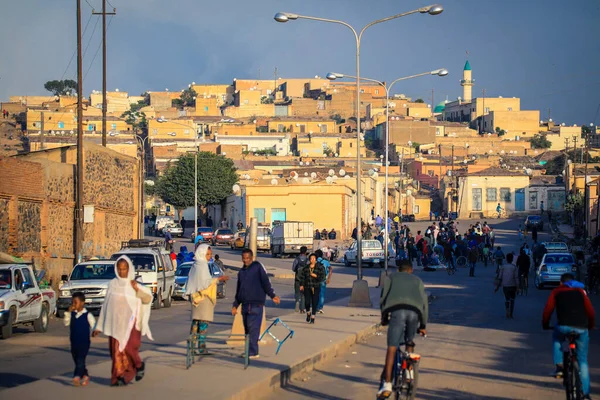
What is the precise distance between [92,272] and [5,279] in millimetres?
5327

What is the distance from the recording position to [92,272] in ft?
84.4

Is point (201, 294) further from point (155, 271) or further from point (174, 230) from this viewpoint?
point (174, 230)

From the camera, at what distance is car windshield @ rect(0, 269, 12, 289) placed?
20.2 m

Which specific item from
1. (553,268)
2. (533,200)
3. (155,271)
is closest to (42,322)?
(155,271)

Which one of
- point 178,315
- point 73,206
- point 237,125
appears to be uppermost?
point 237,125

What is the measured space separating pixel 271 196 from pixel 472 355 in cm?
5746

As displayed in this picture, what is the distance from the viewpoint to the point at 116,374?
Answer: 11.2 m

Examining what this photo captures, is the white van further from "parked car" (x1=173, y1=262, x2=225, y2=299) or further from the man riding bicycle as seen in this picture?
the man riding bicycle

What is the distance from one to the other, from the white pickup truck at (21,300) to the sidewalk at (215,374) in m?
5.55

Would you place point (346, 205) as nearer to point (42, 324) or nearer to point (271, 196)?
point (271, 196)

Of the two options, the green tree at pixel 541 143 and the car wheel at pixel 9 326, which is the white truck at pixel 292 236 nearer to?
the car wheel at pixel 9 326

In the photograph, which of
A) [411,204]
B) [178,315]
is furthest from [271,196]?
[178,315]

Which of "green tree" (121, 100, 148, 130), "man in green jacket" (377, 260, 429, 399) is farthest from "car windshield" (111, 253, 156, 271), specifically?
"green tree" (121, 100, 148, 130)

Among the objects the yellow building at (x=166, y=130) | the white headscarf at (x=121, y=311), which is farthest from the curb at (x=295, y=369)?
the yellow building at (x=166, y=130)
